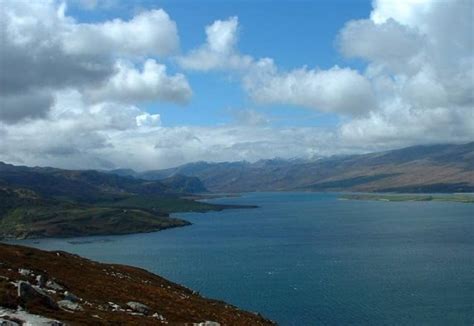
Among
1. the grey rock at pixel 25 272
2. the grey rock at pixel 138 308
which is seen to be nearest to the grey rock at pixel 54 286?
the grey rock at pixel 25 272

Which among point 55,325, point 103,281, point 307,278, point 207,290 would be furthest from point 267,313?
point 55,325

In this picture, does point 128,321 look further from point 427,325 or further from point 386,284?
point 386,284

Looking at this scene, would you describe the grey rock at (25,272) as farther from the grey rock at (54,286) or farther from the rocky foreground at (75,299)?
the grey rock at (54,286)

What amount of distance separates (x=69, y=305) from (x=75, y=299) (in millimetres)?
3734

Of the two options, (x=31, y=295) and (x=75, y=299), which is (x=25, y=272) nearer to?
(x=75, y=299)

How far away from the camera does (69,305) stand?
149 ft

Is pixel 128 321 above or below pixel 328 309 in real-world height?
above

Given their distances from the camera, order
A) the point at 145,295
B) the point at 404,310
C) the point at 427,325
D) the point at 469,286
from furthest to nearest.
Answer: the point at 469,286
the point at 404,310
the point at 427,325
the point at 145,295

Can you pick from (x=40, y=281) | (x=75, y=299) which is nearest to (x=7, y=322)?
(x=75, y=299)

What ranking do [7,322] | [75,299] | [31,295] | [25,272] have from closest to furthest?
[7,322], [31,295], [75,299], [25,272]

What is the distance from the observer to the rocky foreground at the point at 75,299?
124 ft

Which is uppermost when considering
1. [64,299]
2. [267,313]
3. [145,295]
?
[64,299]

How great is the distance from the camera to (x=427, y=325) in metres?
133

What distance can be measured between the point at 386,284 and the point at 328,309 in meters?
36.4
